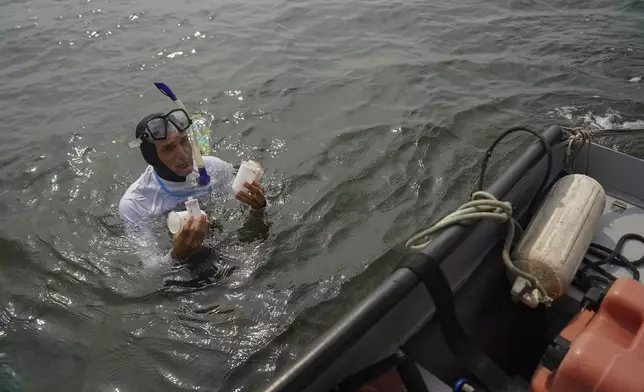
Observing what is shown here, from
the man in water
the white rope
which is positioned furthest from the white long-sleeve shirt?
the white rope

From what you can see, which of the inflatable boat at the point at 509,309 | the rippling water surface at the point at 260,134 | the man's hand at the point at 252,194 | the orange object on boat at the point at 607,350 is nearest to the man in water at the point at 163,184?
the man's hand at the point at 252,194

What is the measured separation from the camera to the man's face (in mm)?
4062

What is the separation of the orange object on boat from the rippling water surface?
1994mm

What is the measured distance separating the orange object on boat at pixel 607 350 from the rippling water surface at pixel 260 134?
199cm

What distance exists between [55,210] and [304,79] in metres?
4.06

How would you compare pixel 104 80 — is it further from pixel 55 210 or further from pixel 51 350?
pixel 51 350

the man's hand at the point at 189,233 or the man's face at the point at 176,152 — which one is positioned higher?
the man's face at the point at 176,152

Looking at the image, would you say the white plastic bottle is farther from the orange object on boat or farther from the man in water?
the orange object on boat

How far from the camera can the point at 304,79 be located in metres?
7.62

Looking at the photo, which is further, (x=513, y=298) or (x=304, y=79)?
(x=304, y=79)

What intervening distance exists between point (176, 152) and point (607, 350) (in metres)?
3.41

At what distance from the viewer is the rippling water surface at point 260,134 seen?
3.97m

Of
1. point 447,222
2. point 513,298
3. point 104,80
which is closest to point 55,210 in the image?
point 104,80

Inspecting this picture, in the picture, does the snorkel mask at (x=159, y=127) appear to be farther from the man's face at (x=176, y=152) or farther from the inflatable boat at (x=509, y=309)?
the inflatable boat at (x=509, y=309)
